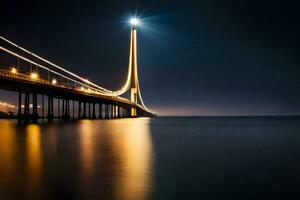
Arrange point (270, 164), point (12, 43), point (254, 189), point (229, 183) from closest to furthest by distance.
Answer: point (254, 189) → point (229, 183) → point (270, 164) → point (12, 43)

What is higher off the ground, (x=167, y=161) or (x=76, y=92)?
(x=76, y=92)

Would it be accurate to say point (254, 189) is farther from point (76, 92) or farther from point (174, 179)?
point (76, 92)

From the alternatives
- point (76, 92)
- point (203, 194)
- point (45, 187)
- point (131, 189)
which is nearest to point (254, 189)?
point (203, 194)

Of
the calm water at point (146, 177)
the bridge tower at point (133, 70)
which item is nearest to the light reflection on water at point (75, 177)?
the calm water at point (146, 177)

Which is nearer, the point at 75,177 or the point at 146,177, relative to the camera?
the point at 75,177

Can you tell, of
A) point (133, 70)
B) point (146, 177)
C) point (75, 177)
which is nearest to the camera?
point (75, 177)

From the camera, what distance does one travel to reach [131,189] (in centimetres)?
1112

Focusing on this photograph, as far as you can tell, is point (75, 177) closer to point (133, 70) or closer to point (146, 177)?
point (146, 177)

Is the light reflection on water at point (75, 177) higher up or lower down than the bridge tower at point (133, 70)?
lower down

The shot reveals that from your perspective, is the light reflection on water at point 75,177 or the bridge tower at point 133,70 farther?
the bridge tower at point 133,70

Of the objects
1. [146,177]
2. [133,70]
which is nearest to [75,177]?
[146,177]

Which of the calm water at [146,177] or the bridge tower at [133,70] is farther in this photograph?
the bridge tower at [133,70]

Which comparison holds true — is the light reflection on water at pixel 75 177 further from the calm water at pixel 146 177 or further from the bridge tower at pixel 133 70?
the bridge tower at pixel 133 70

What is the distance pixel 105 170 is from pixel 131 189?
384 centimetres
